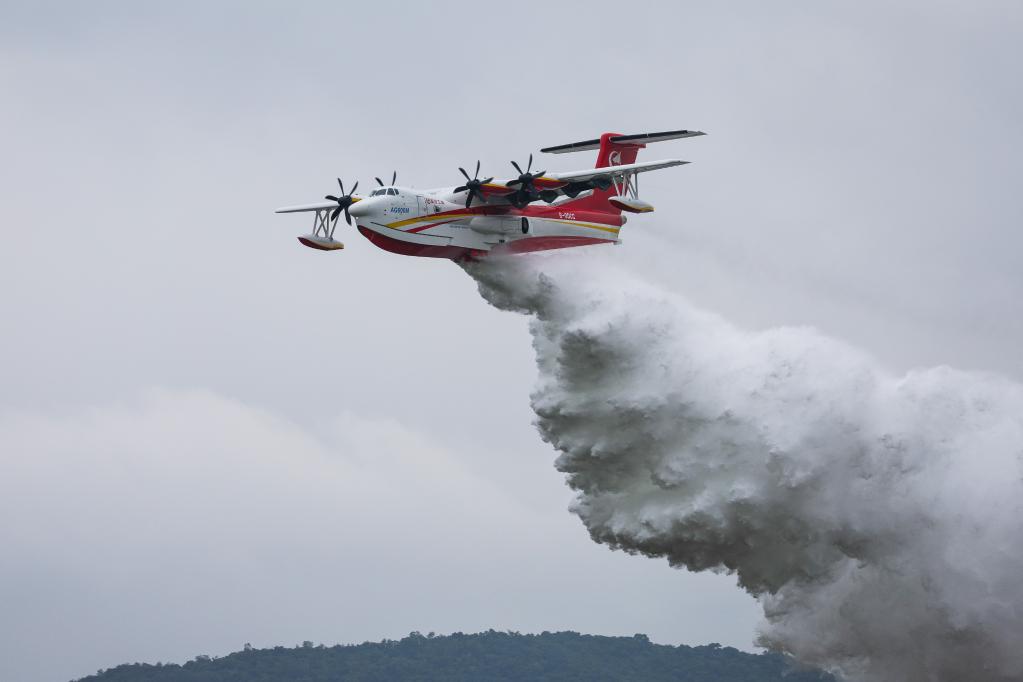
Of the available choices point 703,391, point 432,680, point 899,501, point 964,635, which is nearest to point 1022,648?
point 964,635

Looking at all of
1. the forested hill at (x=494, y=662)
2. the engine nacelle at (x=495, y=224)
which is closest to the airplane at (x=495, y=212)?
the engine nacelle at (x=495, y=224)

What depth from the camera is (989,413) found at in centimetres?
3772

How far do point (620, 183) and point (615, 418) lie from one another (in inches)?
333

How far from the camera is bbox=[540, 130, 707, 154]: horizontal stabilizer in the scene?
41.6 m

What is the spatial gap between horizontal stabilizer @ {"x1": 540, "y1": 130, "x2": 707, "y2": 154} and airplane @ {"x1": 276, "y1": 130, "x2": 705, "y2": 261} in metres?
0.05

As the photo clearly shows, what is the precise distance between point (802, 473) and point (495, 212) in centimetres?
1049

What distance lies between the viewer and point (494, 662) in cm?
13212

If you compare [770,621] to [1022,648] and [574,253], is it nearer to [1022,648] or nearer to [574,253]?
[1022,648]

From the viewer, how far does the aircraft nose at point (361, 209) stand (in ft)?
126

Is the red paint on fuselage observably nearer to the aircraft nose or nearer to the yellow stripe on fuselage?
the yellow stripe on fuselage

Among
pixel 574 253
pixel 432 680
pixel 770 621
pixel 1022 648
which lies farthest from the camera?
pixel 432 680

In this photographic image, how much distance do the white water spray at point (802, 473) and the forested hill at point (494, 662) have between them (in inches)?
3580

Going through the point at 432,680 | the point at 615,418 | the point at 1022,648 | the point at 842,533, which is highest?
the point at 432,680

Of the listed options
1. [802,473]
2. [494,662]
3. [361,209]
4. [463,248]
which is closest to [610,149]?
[463,248]
